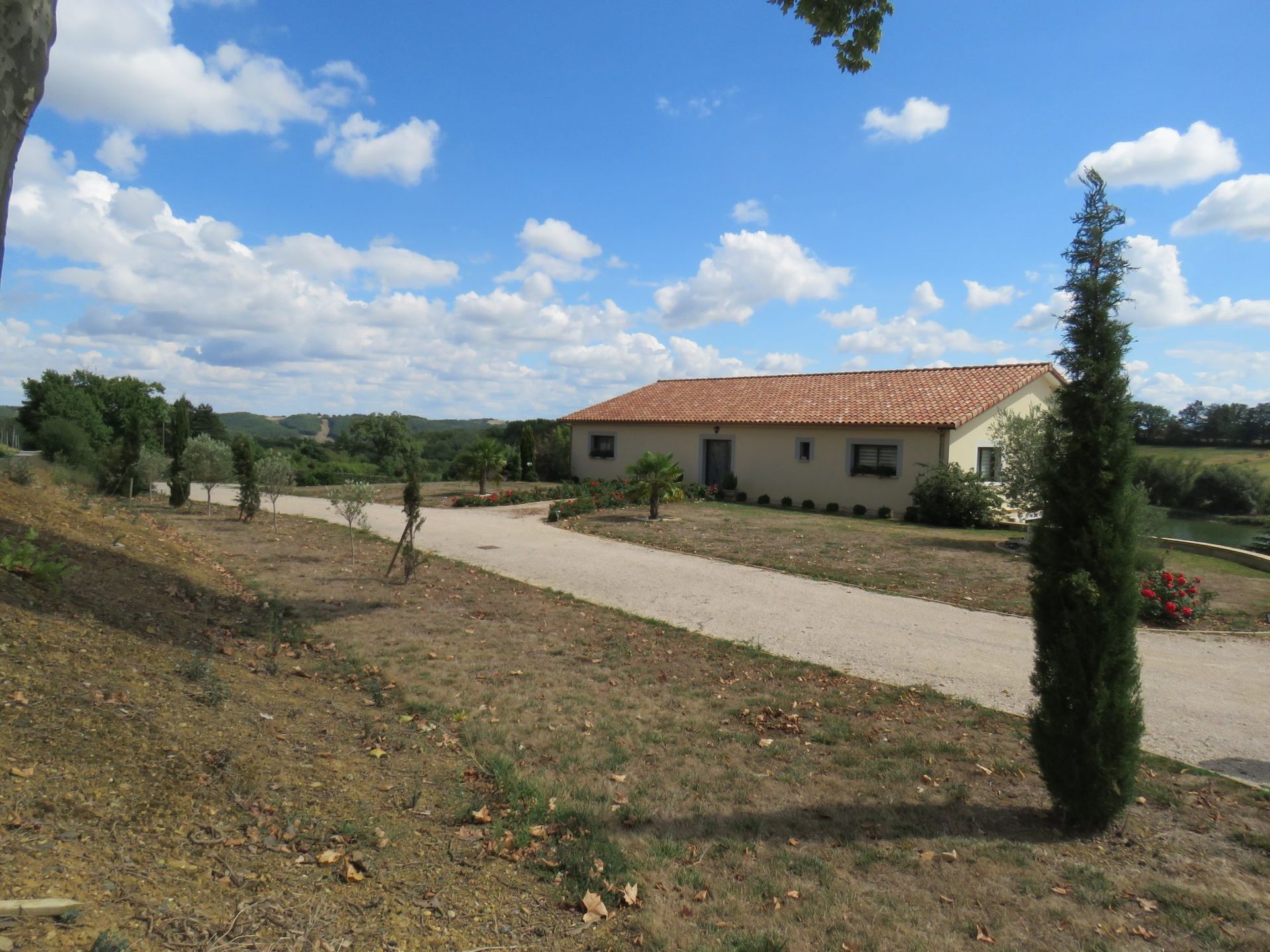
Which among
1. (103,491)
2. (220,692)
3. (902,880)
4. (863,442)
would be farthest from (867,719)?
(103,491)

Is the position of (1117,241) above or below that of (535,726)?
above

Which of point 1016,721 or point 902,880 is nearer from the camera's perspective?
point 902,880

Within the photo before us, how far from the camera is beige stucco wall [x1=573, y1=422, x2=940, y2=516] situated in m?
21.1

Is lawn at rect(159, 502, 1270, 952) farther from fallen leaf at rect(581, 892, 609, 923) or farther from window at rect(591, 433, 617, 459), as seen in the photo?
window at rect(591, 433, 617, 459)

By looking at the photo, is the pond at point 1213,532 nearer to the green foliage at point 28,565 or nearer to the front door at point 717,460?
the front door at point 717,460

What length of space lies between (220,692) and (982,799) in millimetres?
4954

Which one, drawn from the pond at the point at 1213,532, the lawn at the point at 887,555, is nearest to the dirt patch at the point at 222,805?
the lawn at the point at 887,555

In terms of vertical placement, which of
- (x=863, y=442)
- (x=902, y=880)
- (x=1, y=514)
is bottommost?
(x=902, y=880)

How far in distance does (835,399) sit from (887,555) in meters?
11.8

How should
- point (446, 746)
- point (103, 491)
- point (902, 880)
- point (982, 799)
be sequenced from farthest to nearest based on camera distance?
point (103, 491) → point (446, 746) → point (982, 799) → point (902, 880)

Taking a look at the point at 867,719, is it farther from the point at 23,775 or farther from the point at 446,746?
the point at 23,775

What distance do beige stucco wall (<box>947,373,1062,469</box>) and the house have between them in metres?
0.04

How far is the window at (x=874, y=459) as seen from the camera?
70.5 ft

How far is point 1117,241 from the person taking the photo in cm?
433
